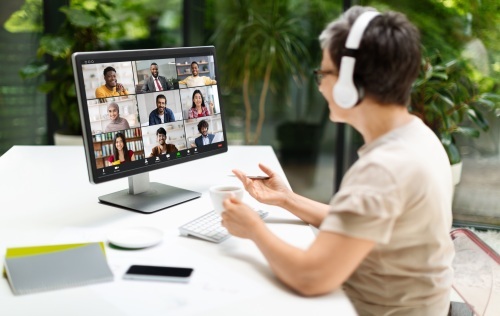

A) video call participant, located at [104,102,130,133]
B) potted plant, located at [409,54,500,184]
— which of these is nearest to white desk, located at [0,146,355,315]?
video call participant, located at [104,102,130,133]

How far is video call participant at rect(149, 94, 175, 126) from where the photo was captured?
1.74 metres

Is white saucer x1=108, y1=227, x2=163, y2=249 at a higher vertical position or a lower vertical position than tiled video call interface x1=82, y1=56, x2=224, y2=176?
lower

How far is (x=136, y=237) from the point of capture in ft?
4.72

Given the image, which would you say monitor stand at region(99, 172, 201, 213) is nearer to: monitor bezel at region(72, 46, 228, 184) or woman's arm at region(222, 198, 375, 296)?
monitor bezel at region(72, 46, 228, 184)

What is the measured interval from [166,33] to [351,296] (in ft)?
10.3

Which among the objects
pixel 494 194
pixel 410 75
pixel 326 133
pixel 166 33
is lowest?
pixel 494 194

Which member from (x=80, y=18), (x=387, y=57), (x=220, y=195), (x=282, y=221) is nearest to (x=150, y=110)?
(x=220, y=195)

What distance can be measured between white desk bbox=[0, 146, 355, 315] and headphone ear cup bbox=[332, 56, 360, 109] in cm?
41

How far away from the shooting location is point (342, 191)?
117 centimetres

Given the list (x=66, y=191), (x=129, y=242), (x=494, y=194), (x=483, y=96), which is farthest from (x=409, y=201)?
(x=494, y=194)

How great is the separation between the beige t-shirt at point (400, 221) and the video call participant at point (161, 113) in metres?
0.69

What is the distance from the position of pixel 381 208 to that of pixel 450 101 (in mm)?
2431

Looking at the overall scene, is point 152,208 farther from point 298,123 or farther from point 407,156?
point 298,123

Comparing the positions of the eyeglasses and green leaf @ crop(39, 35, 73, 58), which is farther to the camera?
green leaf @ crop(39, 35, 73, 58)
